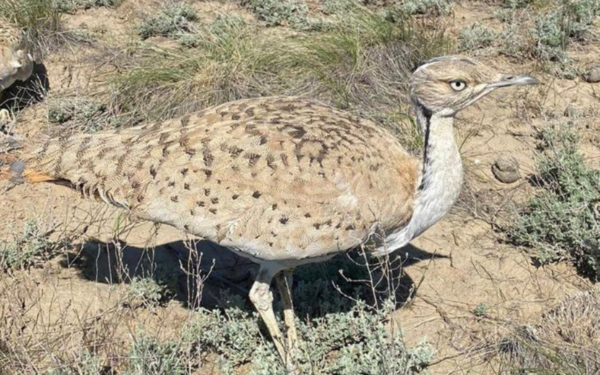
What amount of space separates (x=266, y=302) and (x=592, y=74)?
3617 mm

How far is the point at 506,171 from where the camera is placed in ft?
17.2

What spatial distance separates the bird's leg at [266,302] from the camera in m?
3.88

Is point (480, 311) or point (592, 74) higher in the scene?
point (592, 74)

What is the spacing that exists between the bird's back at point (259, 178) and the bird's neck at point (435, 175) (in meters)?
0.06

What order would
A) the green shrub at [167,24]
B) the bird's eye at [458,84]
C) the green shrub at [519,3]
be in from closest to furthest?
1. the bird's eye at [458,84]
2. the green shrub at [167,24]
3. the green shrub at [519,3]

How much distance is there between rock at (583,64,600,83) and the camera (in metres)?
6.12

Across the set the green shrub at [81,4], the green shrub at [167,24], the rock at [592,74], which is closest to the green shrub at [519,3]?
the rock at [592,74]

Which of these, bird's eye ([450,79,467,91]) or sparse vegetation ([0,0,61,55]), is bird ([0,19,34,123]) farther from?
bird's eye ([450,79,467,91])

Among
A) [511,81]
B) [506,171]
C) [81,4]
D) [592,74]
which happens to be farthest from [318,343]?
[81,4]

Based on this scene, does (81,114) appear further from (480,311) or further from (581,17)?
(581,17)

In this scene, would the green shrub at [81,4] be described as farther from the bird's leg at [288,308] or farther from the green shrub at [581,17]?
the green shrub at [581,17]

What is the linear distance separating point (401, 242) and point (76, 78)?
356cm

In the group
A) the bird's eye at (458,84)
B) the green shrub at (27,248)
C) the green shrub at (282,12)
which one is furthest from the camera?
the green shrub at (282,12)

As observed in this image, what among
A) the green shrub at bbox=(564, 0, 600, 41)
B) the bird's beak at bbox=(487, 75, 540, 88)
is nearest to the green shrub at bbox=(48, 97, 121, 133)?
the bird's beak at bbox=(487, 75, 540, 88)
